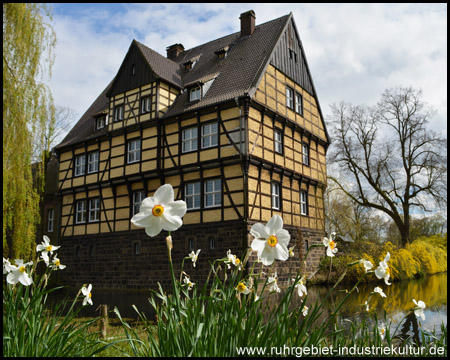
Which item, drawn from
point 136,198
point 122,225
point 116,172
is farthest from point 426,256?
point 116,172

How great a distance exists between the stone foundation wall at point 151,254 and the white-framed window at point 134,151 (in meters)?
3.51

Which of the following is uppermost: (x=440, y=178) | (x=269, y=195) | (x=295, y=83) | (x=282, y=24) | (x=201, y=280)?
(x=282, y=24)

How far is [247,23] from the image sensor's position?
76.0 feet

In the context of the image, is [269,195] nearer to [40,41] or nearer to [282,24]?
[282,24]

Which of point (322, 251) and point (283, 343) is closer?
point (283, 343)

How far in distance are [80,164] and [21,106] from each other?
14936 mm

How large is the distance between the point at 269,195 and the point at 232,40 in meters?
9.83

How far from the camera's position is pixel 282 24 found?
2183 centimetres

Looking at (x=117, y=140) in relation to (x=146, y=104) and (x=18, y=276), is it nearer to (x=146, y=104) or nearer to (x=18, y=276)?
(x=146, y=104)

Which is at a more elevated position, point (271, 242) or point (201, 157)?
point (201, 157)

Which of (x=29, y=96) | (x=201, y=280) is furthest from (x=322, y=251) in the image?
(x=29, y=96)

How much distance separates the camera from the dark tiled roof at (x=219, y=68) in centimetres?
1939

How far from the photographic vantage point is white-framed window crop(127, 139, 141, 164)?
68.7ft

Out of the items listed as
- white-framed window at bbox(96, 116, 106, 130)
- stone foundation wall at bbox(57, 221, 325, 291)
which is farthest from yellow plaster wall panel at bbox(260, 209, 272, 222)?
white-framed window at bbox(96, 116, 106, 130)
